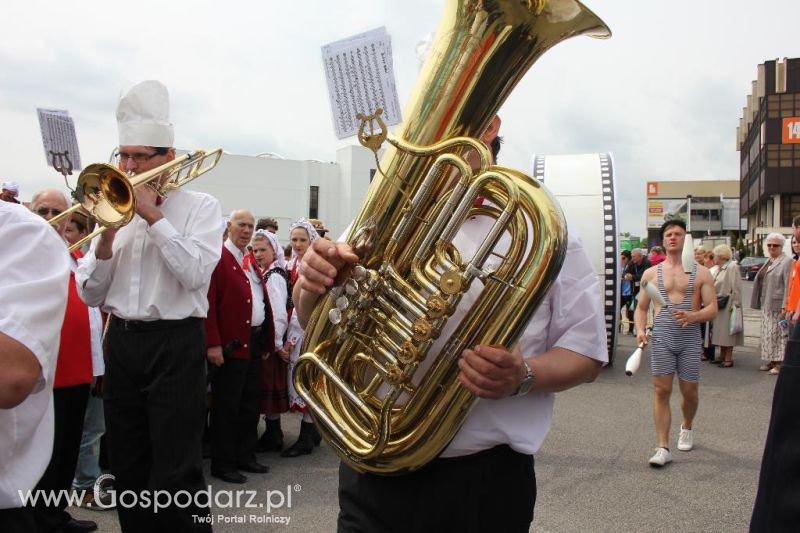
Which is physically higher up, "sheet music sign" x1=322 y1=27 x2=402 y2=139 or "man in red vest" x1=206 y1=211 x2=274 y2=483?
"sheet music sign" x1=322 y1=27 x2=402 y2=139

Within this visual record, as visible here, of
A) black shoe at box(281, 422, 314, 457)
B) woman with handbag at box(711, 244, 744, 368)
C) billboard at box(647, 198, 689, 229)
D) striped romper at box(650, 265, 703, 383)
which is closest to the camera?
striped romper at box(650, 265, 703, 383)

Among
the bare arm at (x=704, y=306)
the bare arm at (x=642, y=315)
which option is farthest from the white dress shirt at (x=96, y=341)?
the bare arm at (x=704, y=306)

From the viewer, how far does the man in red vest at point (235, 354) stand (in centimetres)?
460

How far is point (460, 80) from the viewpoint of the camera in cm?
170

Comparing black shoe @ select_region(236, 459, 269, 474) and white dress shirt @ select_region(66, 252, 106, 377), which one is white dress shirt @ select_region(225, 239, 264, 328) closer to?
black shoe @ select_region(236, 459, 269, 474)

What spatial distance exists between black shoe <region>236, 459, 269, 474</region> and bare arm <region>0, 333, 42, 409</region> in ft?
11.8

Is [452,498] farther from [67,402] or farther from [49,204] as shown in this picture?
[49,204]

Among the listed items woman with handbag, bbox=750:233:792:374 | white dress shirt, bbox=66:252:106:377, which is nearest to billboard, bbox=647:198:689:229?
woman with handbag, bbox=750:233:792:374

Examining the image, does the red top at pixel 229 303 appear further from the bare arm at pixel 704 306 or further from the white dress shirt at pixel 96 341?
the bare arm at pixel 704 306

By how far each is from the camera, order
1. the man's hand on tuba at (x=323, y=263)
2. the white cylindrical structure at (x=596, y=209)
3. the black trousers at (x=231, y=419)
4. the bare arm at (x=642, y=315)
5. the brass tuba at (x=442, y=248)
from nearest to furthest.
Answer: the brass tuba at (x=442, y=248)
the man's hand on tuba at (x=323, y=263)
the black trousers at (x=231, y=419)
the bare arm at (x=642, y=315)
the white cylindrical structure at (x=596, y=209)

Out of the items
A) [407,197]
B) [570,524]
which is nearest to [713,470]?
[570,524]

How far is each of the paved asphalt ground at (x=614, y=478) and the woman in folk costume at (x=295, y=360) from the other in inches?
4.3

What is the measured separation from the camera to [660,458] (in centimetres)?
480

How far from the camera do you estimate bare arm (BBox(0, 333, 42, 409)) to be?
1390 millimetres
